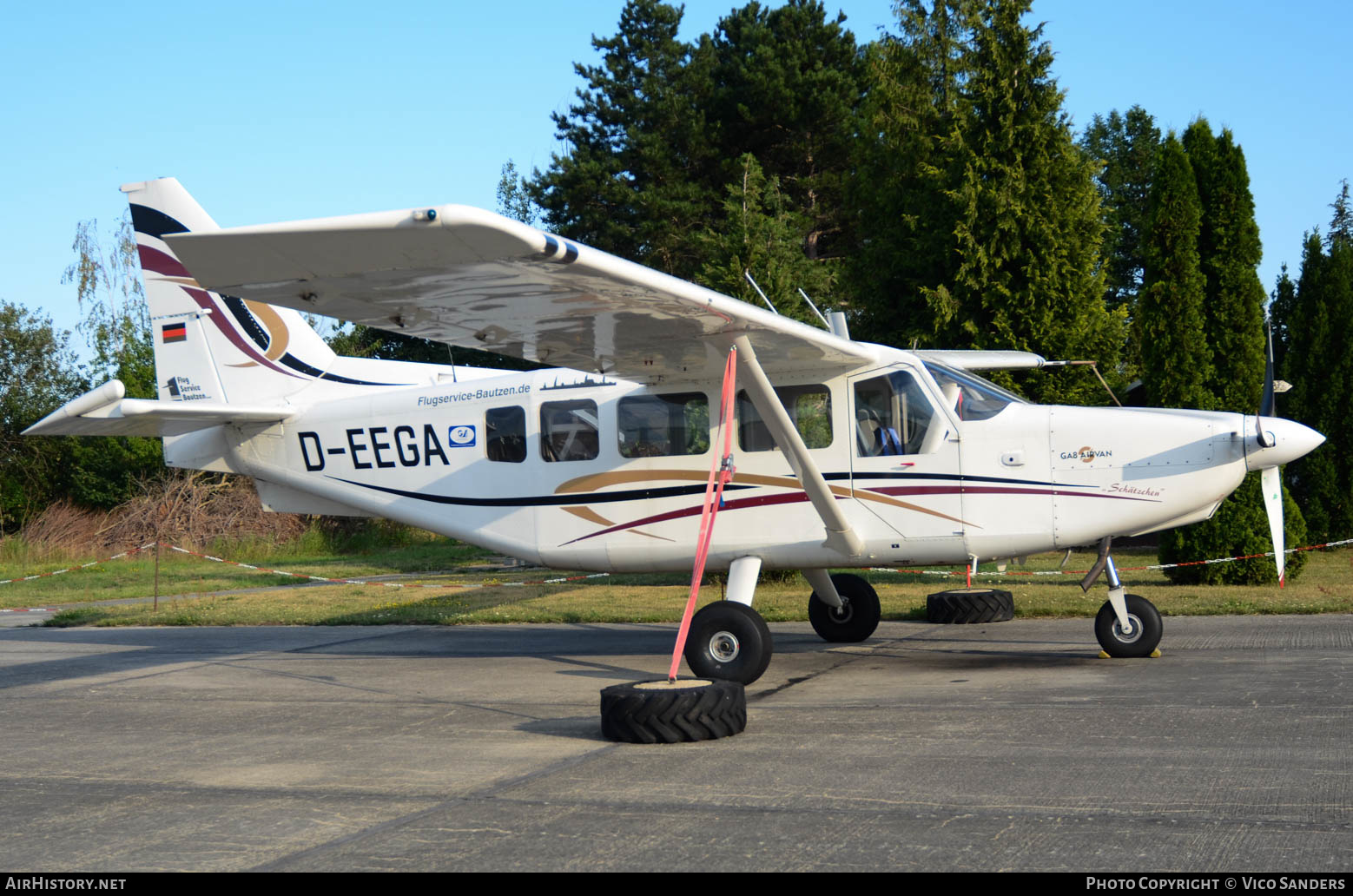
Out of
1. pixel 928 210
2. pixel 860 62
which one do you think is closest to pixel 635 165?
pixel 860 62

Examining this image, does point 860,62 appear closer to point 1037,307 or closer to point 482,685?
point 1037,307

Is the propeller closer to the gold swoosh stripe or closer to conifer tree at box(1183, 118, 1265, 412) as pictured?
the gold swoosh stripe

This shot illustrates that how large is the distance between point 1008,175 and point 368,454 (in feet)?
38.3

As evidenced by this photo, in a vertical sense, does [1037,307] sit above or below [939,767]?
above

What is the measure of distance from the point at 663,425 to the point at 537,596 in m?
7.22

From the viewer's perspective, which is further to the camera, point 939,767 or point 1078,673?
point 1078,673

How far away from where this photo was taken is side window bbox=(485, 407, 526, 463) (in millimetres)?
10758

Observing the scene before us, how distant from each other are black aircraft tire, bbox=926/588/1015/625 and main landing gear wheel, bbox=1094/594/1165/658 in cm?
292

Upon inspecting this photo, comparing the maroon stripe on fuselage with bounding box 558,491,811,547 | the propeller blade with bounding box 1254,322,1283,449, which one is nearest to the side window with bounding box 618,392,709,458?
the maroon stripe on fuselage with bounding box 558,491,811,547

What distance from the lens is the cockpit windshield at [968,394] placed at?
31.0ft

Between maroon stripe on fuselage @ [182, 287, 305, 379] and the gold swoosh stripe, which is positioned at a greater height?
maroon stripe on fuselage @ [182, 287, 305, 379]

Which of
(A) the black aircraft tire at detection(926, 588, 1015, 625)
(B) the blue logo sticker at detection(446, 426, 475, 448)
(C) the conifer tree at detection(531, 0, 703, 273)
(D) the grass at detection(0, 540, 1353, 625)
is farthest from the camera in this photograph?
(C) the conifer tree at detection(531, 0, 703, 273)

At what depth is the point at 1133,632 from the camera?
368 inches

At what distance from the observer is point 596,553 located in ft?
34.0
